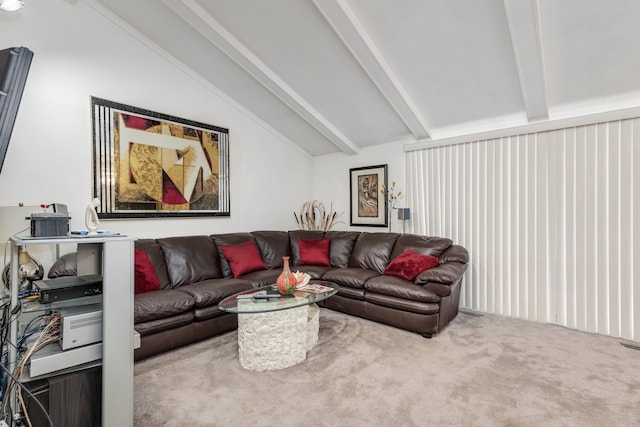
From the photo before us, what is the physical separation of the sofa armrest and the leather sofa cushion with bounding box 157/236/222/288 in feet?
7.73

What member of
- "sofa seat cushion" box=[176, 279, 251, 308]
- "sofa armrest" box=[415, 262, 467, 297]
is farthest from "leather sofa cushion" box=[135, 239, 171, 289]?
"sofa armrest" box=[415, 262, 467, 297]

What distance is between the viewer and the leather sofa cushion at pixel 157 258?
11.0 feet

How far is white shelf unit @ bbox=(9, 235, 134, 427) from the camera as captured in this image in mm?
1487

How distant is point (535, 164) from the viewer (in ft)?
11.8

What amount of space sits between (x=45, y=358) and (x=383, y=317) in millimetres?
2813

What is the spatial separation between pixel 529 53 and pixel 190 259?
391 cm

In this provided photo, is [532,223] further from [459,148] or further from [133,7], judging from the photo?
[133,7]

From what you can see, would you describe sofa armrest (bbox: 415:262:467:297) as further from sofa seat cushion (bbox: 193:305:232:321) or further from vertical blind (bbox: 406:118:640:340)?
sofa seat cushion (bbox: 193:305:232:321)

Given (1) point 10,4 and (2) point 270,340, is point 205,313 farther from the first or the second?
(1) point 10,4

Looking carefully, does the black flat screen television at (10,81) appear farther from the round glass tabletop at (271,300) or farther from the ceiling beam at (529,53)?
the ceiling beam at (529,53)

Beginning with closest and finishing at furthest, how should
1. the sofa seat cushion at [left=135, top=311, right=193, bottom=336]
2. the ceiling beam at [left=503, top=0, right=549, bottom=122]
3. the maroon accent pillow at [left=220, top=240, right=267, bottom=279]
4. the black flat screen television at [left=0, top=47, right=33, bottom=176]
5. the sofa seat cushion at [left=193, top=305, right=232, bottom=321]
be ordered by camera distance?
Answer: the black flat screen television at [left=0, top=47, right=33, bottom=176], the ceiling beam at [left=503, top=0, right=549, bottom=122], the sofa seat cushion at [left=135, top=311, right=193, bottom=336], the sofa seat cushion at [left=193, top=305, right=232, bottom=321], the maroon accent pillow at [left=220, top=240, right=267, bottom=279]

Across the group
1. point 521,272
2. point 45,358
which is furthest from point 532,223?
point 45,358

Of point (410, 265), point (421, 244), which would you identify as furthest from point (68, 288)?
point (421, 244)

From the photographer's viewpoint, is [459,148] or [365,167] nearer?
[459,148]
